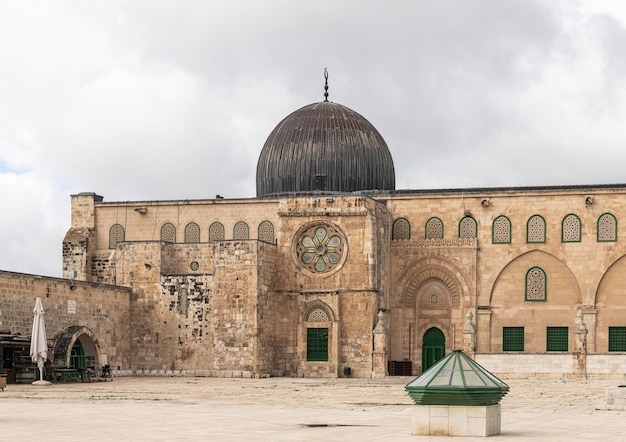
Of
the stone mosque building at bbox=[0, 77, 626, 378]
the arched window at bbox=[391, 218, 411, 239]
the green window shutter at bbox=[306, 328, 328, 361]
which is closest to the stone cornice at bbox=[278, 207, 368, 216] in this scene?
the stone mosque building at bbox=[0, 77, 626, 378]

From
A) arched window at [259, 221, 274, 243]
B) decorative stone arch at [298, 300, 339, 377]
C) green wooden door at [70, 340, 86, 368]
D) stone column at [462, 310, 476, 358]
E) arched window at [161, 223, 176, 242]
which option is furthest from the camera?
arched window at [161, 223, 176, 242]

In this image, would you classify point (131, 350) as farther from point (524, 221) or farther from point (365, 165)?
point (524, 221)

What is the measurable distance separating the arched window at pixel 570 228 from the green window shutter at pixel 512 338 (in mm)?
3641

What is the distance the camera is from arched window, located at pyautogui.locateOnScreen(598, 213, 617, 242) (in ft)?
129

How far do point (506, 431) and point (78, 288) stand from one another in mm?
22990

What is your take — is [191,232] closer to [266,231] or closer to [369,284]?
[266,231]

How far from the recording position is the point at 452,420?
571 inches

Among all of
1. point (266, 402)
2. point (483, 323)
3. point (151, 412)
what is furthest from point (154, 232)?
point (151, 412)

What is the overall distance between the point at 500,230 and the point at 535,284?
2.30 metres

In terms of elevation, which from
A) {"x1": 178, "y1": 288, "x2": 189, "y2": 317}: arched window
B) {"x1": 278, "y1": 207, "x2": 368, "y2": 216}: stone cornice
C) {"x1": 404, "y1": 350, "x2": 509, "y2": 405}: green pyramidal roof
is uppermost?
{"x1": 278, "y1": 207, "x2": 368, "y2": 216}: stone cornice

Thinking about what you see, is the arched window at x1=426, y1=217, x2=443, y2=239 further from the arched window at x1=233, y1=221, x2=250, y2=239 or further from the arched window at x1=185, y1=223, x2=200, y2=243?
the arched window at x1=185, y1=223, x2=200, y2=243

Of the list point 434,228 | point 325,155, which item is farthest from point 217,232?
point 434,228

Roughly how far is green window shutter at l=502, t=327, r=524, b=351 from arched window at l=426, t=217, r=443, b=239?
4.14 meters

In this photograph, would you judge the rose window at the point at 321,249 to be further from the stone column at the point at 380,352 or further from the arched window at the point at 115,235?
the arched window at the point at 115,235
